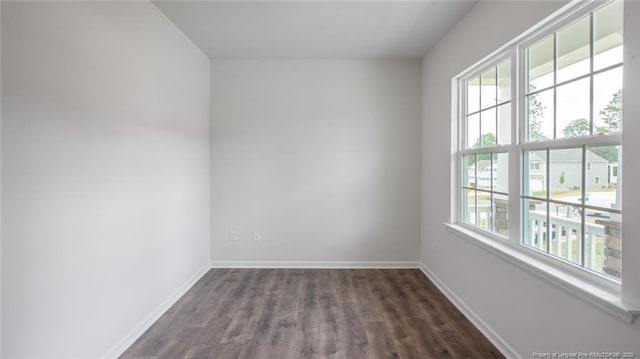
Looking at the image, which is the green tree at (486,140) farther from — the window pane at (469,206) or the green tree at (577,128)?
the green tree at (577,128)

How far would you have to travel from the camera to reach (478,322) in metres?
2.26

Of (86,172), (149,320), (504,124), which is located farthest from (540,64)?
(149,320)

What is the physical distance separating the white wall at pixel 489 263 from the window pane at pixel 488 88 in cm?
16

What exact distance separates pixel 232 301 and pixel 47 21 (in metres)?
2.48

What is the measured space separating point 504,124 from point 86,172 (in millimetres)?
2927

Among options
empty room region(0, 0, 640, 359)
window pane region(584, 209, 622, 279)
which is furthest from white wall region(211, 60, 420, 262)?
window pane region(584, 209, 622, 279)

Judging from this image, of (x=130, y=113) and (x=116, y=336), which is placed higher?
(x=130, y=113)

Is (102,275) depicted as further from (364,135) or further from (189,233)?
(364,135)

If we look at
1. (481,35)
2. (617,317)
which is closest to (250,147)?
(481,35)

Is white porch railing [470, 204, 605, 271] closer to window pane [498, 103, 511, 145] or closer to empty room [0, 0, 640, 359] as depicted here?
empty room [0, 0, 640, 359]

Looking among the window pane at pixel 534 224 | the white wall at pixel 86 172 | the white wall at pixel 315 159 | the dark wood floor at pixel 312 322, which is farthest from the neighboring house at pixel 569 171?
the white wall at pixel 86 172

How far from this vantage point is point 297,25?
276cm

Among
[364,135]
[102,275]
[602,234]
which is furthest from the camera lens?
[364,135]

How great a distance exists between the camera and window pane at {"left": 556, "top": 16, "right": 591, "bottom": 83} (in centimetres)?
149
